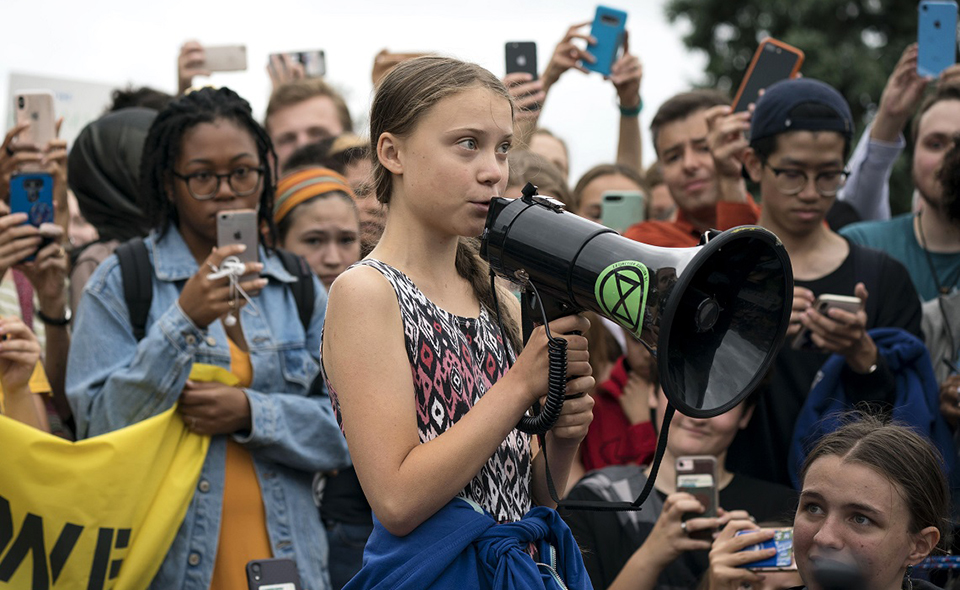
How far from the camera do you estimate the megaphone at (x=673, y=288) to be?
220 cm

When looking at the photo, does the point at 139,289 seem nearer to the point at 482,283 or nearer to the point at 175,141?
the point at 175,141

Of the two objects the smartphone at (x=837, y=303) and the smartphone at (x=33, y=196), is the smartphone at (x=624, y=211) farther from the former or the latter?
the smartphone at (x=33, y=196)

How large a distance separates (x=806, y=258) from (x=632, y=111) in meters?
1.85

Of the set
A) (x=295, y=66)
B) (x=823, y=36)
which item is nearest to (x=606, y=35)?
(x=295, y=66)

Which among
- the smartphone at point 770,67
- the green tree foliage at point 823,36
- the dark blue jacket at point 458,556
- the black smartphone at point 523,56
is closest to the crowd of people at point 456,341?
the dark blue jacket at point 458,556

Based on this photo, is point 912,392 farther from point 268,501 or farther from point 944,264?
point 268,501

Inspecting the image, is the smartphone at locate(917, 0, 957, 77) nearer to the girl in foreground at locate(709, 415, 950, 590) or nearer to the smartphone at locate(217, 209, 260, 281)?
the girl in foreground at locate(709, 415, 950, 590)

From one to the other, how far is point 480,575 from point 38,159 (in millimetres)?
2846

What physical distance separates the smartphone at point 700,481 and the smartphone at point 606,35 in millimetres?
2514

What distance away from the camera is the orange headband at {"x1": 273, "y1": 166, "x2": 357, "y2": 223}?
193 inches

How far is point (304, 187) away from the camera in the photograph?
194 inches

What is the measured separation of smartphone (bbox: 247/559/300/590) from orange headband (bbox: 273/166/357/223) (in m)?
1.90

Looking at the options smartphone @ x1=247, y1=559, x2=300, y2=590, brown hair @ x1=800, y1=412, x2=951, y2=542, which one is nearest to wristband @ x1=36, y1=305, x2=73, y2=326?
smartphone @ x1=247, y1=559, x2=300, y2=590

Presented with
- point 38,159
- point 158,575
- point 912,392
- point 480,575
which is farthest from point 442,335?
point 38,159
